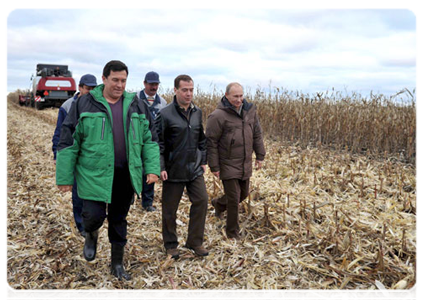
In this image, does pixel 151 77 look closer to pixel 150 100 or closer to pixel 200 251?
pixel 150 100

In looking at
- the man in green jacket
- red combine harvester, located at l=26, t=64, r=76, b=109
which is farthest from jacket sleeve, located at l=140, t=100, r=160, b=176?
red combine harvester, located at l=26, t=64, r=76, b=109

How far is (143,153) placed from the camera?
3.40m

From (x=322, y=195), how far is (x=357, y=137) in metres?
3.01

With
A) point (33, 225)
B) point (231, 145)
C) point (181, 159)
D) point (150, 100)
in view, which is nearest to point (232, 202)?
point (231, 145)

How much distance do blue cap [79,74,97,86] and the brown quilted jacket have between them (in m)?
1.56

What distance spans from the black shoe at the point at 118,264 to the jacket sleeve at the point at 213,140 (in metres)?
1.29

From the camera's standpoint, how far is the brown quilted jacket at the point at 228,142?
4.14 m

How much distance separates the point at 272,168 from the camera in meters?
7.09

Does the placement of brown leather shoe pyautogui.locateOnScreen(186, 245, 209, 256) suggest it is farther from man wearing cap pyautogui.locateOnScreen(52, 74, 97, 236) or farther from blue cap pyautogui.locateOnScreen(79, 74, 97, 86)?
blue cap pyautogui.locateOnScreen(79, 74, 97, 86)

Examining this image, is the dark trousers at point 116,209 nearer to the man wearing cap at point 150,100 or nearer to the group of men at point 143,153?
the group of men at point 143,153

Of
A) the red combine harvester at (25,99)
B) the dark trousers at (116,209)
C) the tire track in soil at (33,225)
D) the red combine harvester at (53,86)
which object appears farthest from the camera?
the red combine harvester at (25,99)

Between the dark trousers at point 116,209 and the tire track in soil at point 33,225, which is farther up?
the dark trousers at point 116,209

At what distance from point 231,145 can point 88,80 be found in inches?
77.4

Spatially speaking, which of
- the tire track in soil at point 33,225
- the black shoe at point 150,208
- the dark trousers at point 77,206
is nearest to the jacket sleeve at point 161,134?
the dark trousers at point 77,206
